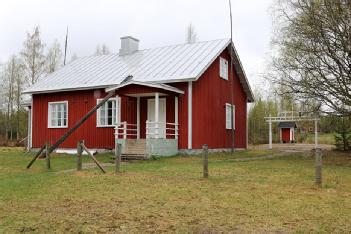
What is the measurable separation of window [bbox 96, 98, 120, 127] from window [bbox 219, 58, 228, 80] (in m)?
5.85

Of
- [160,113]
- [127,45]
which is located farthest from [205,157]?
[127,45]

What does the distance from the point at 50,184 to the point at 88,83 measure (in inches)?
481

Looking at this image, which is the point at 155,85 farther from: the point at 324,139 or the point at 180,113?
the point at 324,139

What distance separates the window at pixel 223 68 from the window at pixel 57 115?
8.57m

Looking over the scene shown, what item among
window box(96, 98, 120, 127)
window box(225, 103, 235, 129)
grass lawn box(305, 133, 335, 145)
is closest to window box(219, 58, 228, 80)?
window box(225, 103, 235, 129)

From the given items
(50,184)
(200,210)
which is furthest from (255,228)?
(50,184)

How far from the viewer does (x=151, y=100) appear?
20672 mm

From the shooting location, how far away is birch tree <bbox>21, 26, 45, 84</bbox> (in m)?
40.7

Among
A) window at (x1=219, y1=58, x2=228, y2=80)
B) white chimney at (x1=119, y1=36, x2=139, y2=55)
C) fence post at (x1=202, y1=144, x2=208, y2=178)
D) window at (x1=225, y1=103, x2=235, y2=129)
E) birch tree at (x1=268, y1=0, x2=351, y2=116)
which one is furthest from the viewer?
white chimney at (x1=119, y1=36, x2=139, y2=55)

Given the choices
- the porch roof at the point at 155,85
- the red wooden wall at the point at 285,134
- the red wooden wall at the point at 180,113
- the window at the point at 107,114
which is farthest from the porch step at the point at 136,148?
the red wooden wall at the point at 285,134

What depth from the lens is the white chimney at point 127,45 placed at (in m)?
25.7

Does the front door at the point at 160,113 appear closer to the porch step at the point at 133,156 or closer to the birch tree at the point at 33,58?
the porch step at the point at 133,156

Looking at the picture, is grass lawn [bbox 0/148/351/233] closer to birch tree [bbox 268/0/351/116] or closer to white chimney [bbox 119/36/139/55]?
birch tree [bbox 268/0/351/116]

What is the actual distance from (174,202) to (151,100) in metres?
12.9
